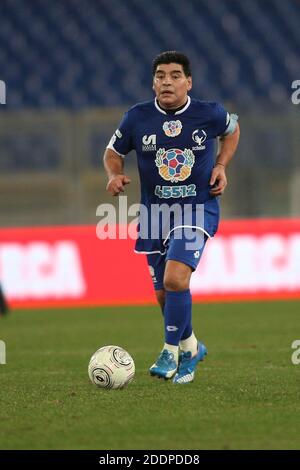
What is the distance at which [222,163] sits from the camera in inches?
283

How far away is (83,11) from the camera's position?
20.8m

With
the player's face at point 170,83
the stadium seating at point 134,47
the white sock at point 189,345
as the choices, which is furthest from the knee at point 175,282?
the stadium seating at point 134,47

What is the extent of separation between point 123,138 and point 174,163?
47 cm

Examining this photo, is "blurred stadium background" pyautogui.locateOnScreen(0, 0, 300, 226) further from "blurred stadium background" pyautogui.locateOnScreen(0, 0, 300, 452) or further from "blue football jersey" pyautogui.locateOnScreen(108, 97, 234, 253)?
"blue football jersey" pyautogui.locateOnScreen(108, 97, 234, 253)

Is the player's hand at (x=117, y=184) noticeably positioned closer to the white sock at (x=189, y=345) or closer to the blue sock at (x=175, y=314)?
the blue sock at (x=175, y=314)

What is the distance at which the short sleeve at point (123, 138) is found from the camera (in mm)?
7199

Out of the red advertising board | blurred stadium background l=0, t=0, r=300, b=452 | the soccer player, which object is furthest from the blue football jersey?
the red advertising board

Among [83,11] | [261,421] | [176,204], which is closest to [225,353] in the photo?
[176,204]

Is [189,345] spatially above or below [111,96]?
below

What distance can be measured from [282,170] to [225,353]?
23.4 feet

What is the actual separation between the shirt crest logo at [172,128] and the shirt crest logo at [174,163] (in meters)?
0.12

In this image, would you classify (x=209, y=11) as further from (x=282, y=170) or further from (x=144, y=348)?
(x=144, y=348)

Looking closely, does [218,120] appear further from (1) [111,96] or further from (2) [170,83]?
(1) [111,96]

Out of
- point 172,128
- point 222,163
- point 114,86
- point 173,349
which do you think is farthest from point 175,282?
point 114,86
